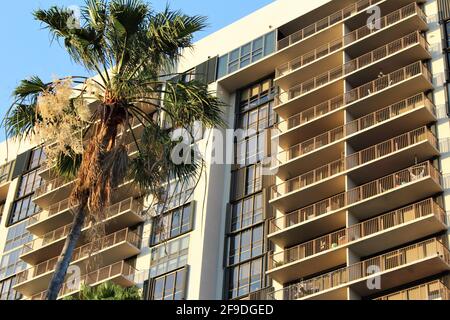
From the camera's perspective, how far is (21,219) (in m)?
65.2

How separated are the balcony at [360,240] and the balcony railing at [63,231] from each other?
10.9 metres

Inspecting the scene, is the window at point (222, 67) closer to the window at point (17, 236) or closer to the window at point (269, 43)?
the window at point (269, 43)

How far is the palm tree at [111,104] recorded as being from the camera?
2238cm

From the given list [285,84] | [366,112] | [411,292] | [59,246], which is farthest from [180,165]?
[59,246]

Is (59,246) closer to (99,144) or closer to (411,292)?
(411,292)

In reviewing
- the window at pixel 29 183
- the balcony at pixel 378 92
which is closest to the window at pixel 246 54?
the balcony at pixel 378 92

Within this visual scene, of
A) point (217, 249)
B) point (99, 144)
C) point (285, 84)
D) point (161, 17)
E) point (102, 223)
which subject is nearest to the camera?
point (102, 223)

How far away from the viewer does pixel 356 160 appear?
47.2 metres

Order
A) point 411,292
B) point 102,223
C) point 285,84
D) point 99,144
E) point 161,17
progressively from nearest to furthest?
1. point 102,223
2. point 99,144
3. point 161,17
4. point 411,292
5. point 285,84

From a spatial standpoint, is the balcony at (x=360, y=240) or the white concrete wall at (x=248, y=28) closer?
the balcony at (x=360, y=240)

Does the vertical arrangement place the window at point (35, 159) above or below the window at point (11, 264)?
above

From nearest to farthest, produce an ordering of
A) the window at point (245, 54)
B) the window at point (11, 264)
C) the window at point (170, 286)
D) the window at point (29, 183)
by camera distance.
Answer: the window at point (170, 286) < the window at point (245, 54) < the window at point (11, 264) < the window at point (29, 183)

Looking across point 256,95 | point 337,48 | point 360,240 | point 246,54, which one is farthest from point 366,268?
point 246,54

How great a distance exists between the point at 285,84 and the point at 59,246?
17.7m
